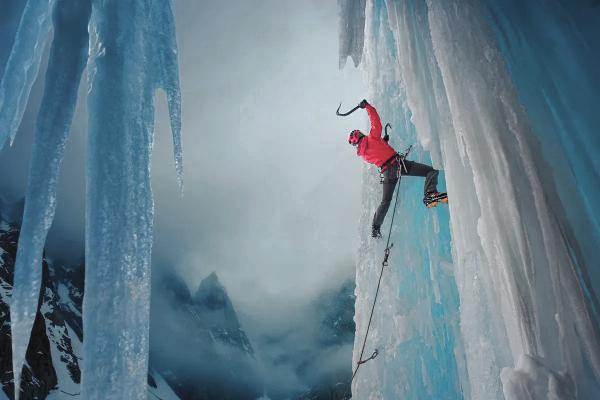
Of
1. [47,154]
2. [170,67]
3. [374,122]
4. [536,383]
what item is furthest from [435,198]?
[47,154]

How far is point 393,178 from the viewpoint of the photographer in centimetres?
593

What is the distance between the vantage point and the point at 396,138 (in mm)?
6898

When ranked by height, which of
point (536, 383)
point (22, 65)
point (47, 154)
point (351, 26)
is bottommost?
point (536, 383)

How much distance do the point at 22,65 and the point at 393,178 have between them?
5115mm

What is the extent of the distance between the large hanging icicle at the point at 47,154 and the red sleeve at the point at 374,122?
13.0 ft

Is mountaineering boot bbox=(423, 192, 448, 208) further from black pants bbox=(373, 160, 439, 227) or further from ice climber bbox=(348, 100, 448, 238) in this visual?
ice climber bbox=(348, 100, 448, 238)

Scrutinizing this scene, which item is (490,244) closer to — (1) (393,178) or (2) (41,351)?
(1) (393,178)

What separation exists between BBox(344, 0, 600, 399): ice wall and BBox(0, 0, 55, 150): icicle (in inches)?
153

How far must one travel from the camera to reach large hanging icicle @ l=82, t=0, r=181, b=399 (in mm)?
2115

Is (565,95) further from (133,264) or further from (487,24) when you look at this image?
(133,264)

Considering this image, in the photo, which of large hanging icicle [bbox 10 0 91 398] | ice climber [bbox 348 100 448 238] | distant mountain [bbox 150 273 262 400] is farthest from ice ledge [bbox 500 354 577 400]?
distant mountain [bbox 150 273 262 400]

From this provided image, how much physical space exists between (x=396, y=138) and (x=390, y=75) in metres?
1.38

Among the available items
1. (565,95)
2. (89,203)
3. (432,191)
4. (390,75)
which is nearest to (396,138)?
(390,75)

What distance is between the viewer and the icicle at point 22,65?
10.2 ft
